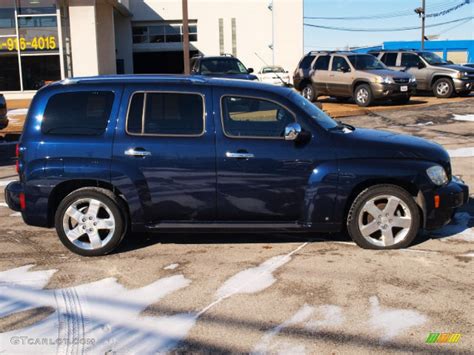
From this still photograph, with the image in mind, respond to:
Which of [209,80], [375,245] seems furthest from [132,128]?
[375,245]

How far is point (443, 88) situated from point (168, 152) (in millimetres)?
16818

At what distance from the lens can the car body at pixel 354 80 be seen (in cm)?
1755

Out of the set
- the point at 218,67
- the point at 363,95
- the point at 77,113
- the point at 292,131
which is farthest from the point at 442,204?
the point at 218,67

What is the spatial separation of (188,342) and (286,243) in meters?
2.34

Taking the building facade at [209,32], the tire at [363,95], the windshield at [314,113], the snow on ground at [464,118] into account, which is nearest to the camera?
the windshield at [314,113]

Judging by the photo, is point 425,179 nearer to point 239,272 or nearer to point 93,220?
point 239,272

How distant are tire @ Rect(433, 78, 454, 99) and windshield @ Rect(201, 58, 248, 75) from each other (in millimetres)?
7025

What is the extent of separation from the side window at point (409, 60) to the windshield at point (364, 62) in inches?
96.9

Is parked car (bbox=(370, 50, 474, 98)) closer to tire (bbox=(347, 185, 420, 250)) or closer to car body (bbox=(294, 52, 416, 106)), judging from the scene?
car body (bbox=(294, 52, 416, 106))

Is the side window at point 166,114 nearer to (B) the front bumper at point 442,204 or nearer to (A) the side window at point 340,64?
(B) the front bumper at point 442,204

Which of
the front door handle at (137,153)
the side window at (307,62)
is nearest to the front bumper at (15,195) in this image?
the front door handle at (137,153)

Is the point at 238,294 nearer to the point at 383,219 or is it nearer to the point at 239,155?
the point at 239,155

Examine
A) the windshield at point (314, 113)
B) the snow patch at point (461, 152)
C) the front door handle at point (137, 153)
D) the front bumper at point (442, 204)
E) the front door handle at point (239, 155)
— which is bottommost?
the snow patch at point (461, 152)

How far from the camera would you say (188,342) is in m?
3.90
